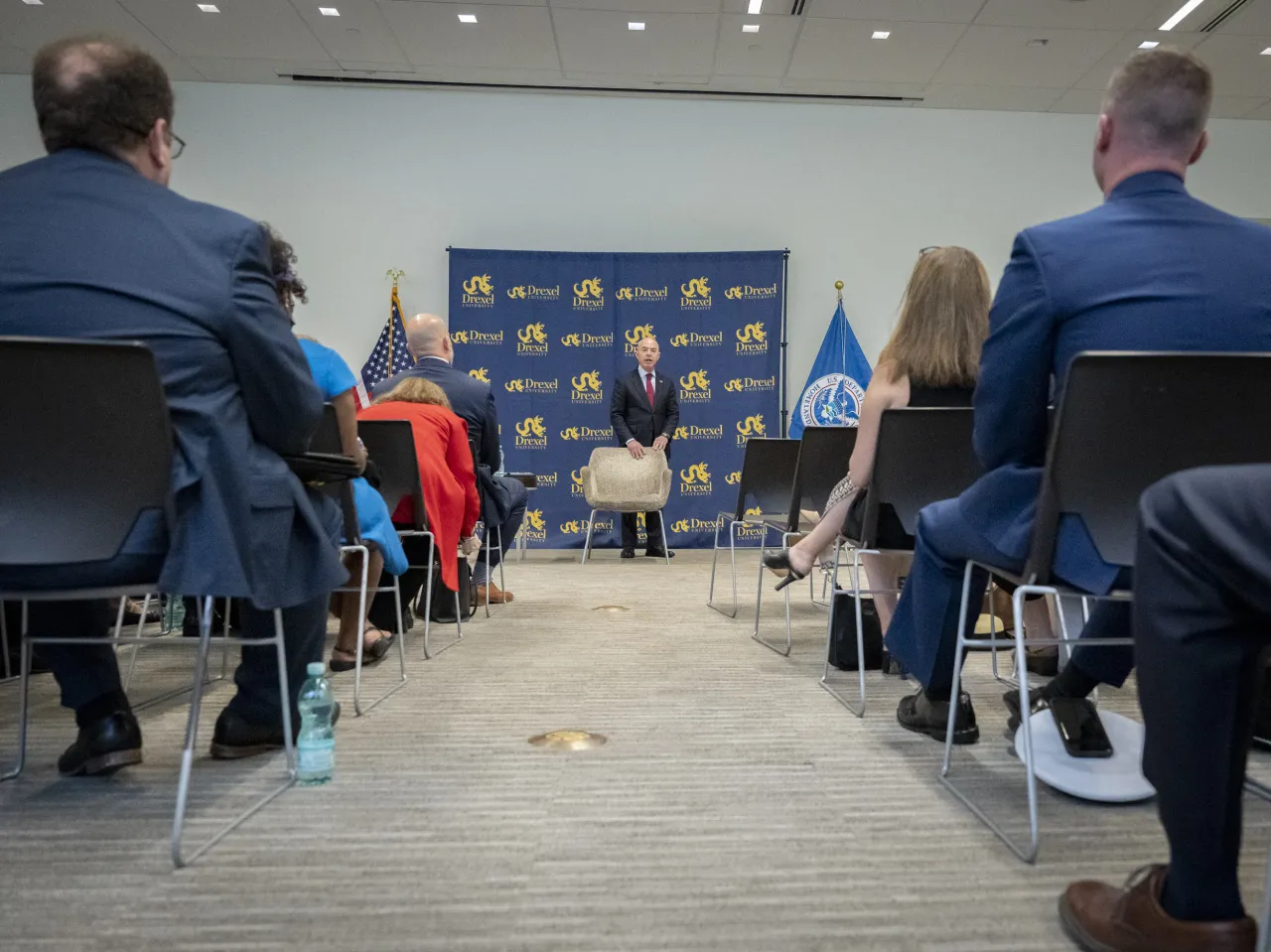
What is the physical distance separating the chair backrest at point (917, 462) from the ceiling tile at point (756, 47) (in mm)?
4763

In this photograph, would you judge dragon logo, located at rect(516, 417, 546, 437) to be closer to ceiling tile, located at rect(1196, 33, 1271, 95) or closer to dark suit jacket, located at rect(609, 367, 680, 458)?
dark suit jacket, located at rect(609, 367, 680, 458)

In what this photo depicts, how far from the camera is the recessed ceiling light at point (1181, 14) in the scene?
5863mm

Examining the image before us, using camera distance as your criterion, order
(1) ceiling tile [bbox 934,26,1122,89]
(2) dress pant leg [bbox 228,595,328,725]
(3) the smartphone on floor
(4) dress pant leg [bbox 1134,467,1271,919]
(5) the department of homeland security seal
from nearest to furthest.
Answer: (4) dress pant leg [bbox 1134,467,1271,919] < (3) the smartphone on floor < (2) dress pant leg [bbox 228,595,328,725] < (1) ceiling tile [bbox 934,26,1122,89] < (5) the department of homeland security seal

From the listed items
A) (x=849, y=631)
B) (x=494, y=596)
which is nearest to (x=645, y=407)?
(x=494, y=596)

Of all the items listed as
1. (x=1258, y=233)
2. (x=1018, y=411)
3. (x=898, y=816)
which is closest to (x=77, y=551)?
(x=898, y=816)

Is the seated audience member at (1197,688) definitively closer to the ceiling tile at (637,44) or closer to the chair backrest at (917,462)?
the chair backrest at (917,462)

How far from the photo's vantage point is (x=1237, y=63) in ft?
22.2

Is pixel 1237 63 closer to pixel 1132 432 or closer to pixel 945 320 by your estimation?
pixel 945 320

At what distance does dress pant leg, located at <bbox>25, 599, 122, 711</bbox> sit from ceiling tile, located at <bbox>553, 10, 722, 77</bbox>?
5.44 metres

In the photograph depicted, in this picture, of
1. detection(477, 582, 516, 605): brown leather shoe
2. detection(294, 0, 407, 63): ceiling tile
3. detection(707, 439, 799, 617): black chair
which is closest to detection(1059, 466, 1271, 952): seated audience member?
detection(707, 439, 799, 617): black chair

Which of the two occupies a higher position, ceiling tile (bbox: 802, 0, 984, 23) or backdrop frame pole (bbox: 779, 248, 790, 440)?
ceiling tile (bbox: 802, 0, 984, 23)

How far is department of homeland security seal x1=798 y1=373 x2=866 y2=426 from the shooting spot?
7.51m

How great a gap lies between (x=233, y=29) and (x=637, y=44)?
2.82m

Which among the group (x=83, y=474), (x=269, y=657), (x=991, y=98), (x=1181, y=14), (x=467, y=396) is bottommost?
(x=269, y=657)
